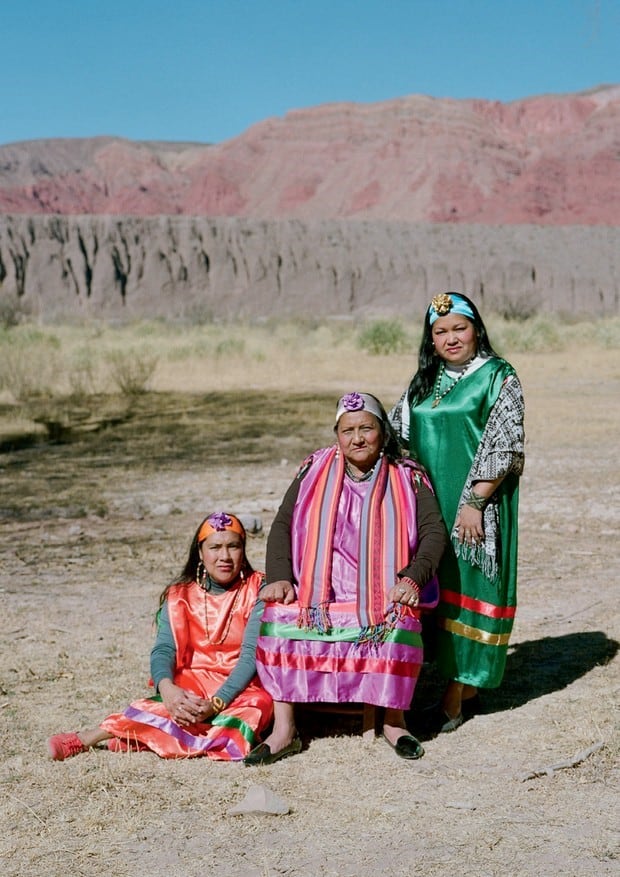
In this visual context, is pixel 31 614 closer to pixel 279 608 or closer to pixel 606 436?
pixel 279 608

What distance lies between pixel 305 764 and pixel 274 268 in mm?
59145

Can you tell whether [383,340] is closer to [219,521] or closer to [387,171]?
[219,521]

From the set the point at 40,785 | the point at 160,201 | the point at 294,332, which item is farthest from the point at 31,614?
the point at 160,201

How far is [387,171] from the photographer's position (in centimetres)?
10169

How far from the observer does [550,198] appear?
92750 mm

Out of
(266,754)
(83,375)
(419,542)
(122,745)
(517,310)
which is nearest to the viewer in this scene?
(266,754)

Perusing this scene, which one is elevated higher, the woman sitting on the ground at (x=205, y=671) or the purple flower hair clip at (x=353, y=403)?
the purple flower hair clip at (x=353, y=403)

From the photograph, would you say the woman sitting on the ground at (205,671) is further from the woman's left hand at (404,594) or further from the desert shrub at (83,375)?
the desert shrub at (83,375)

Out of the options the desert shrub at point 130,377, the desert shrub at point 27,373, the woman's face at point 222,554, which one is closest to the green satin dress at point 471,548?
the woman's face at point 222,554

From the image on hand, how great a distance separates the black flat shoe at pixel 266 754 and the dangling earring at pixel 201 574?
0.72m

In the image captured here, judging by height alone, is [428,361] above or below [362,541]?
above

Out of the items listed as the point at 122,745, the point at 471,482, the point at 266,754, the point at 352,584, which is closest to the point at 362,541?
the point at 352,584

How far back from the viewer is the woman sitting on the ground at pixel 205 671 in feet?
13.1

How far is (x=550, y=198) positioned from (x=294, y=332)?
62.3 m
